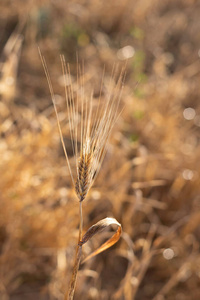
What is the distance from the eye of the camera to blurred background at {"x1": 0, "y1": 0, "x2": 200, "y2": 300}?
5.11ft

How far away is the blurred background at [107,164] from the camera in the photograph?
156 centimetres

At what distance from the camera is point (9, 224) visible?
5.19 feet

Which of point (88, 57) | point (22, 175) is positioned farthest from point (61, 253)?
point (88, 57)

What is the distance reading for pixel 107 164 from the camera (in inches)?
73.1

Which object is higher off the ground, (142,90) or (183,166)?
(142,90)

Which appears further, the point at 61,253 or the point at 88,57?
the point at 88,57

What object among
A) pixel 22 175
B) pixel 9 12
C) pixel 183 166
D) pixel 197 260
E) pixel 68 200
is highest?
pixel 9 12

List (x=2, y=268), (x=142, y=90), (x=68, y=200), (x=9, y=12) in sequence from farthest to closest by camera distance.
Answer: (x=9, y=12), (x=142, y=90), (x=68, y=200), (x=2, y=268)

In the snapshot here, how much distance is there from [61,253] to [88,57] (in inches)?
65.3

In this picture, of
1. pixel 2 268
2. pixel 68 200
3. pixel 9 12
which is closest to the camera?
pixel 2 268

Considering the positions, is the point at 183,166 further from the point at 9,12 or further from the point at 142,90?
the point at 9,12

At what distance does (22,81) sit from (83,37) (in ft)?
2.16

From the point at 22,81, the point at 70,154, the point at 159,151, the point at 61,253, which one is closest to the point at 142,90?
the point at 159,151

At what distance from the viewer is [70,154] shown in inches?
93.4
